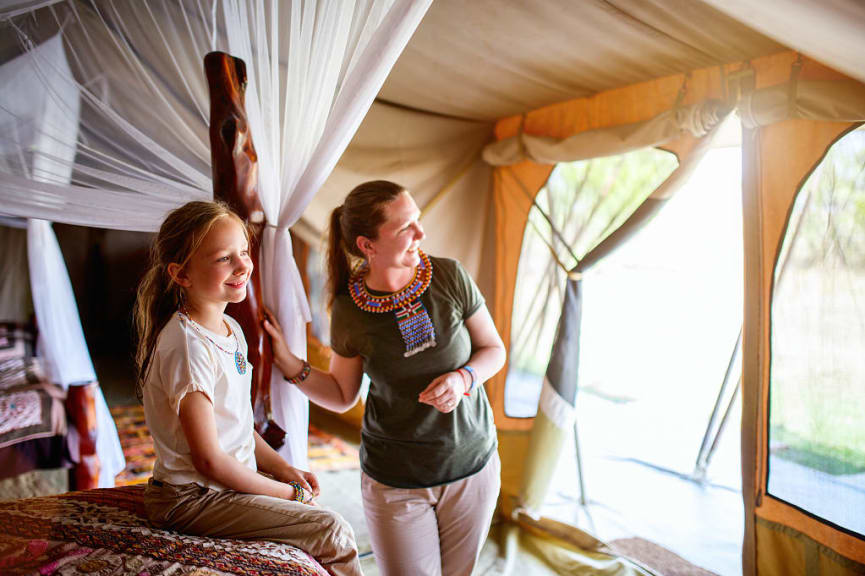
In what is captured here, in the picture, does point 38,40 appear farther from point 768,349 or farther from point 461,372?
point 768,349

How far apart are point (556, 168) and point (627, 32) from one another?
1.11 metres

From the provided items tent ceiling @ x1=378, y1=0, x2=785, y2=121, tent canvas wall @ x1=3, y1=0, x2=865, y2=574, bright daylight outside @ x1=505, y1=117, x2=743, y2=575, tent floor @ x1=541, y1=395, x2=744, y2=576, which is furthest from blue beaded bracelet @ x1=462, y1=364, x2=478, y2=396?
tent floor @ x1=541, y1=395, x2=744, y2=576

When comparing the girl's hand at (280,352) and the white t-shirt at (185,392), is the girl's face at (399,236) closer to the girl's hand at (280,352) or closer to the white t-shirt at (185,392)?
the girl's hand at (280,352)

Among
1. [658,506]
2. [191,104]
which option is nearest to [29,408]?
[191,104]

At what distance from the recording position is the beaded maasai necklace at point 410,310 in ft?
5.05

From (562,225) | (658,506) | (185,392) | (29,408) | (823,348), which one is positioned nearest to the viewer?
(185,392)

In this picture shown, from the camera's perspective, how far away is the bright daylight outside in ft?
9.47

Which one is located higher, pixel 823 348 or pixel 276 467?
pixel 823 348

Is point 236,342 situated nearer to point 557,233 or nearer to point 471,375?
point 471,375

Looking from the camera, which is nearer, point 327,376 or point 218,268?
point 218,268

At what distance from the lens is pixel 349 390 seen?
1.69 m

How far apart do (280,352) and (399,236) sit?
0.47m

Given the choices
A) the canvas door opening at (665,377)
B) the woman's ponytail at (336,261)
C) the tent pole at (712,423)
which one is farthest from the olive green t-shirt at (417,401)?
the tent pole at (712,423)

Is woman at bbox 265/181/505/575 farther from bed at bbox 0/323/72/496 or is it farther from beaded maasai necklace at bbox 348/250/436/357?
bed at bbox 0/323/72/496
